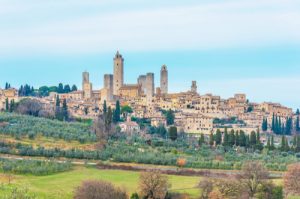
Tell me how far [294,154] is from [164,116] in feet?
106

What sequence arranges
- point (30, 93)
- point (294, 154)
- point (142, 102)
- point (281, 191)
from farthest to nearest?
point (30, 93) < point (142, 102) < point (294, 154) < point (281, 191)

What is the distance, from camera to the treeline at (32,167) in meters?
44.6

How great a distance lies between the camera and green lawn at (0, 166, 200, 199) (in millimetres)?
38256

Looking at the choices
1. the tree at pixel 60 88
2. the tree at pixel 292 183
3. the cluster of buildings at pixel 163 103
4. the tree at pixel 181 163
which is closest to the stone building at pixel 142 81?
the cluster of buildings at pixel 163 103

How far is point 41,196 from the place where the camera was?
3584 cm

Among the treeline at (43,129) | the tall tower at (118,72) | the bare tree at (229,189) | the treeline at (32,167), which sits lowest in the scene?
the bare tree at (229,189)

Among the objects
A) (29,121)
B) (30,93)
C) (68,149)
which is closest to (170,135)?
(29,121)

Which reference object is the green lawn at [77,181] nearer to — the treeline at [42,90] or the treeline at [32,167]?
the treeline at [32,167]

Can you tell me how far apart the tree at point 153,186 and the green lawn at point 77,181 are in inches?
52.0

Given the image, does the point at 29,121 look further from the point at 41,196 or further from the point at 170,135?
the point at 41,196

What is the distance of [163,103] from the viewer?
10288 centimetres

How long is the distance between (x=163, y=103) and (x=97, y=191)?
68.1 meters

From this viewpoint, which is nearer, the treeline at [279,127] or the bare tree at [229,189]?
the bare tree at [229,189]

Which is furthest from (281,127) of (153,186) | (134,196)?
(134,196)
